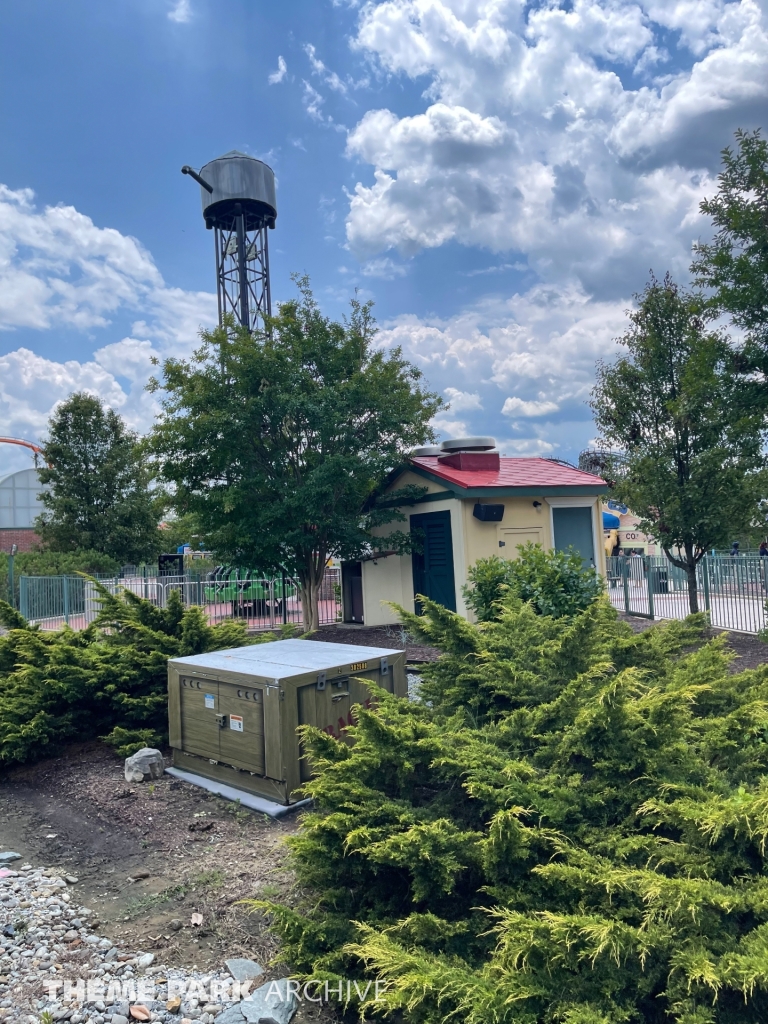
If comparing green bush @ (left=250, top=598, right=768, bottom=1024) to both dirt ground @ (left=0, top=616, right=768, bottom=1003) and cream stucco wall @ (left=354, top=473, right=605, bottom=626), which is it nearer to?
dirt ground @ (left=0, top=616, right=768, bottom=1003)

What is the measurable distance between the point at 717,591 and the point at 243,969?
1107 centimetres

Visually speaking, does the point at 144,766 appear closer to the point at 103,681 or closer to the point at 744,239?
the point at 103,681

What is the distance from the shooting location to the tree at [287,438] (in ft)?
39.3

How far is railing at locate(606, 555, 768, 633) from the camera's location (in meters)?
11.2

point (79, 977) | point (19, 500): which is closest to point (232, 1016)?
point (79, 977)

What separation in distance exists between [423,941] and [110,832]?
2.99 meters

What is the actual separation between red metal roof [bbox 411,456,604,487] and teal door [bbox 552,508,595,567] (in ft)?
2.10

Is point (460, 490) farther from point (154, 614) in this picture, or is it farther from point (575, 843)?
point (575, 843)

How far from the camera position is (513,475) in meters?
13.8

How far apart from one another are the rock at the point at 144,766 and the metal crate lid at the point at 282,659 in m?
0.81

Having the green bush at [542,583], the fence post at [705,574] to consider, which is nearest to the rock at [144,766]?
the green bush at [542,583]

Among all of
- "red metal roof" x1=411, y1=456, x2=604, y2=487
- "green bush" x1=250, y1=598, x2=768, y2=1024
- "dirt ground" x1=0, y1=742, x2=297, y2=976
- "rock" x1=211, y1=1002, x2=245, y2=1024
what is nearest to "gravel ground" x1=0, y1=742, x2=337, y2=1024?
"dirt ground" x1=0, y1=742, x2=297, y2=976

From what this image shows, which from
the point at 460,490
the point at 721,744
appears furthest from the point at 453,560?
the point at 721,744

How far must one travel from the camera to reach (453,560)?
41.8 ft
